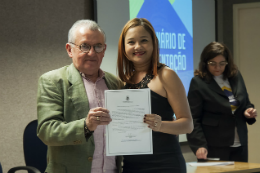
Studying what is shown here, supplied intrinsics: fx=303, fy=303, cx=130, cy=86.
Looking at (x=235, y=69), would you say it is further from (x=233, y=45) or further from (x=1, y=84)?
(x=1, y=84)

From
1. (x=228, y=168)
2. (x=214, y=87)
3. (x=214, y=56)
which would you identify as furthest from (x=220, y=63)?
(x=228, y=168)

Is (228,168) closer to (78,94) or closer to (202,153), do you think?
(202,153)

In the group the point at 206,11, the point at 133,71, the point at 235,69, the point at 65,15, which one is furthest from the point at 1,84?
the point at 206,11

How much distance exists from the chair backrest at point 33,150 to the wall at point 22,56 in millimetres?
810

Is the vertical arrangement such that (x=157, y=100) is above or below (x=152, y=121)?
above

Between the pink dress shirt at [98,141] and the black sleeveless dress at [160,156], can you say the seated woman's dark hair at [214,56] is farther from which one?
the pink dress shirt at [98,141]

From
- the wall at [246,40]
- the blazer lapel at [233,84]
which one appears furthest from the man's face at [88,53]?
the wall at [246,40]

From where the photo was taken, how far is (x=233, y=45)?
5.34m

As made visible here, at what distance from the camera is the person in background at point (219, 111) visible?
3.06 metres

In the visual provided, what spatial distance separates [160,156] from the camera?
1.72m

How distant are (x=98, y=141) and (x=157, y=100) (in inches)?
16.7

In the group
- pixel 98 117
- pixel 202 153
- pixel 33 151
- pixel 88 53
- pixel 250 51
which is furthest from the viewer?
pixel 250 51

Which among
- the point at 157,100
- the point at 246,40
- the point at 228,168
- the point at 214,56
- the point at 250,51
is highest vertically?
the point at 246,40

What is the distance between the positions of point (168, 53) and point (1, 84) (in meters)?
2.34
